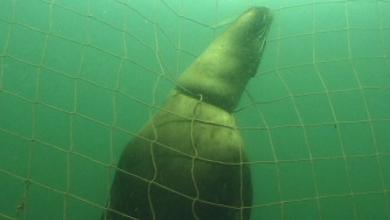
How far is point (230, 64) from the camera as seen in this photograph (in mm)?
3740

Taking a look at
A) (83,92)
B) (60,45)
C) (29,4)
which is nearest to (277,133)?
(83,92)

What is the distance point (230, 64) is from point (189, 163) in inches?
35.8

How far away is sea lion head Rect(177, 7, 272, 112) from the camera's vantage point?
11.7 feet

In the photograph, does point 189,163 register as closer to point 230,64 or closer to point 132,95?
point 230,64

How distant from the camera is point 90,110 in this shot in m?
17.5

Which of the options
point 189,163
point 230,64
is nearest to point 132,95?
Result: point 230,64

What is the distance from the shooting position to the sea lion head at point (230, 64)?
11.7ft

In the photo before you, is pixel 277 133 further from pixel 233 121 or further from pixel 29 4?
pixel 233 121

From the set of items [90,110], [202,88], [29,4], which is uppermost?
[202,88]

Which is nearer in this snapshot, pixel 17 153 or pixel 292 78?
pixel 17 153

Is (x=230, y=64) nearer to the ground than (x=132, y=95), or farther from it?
farther from it

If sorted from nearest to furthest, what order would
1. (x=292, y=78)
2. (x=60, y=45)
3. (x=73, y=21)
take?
1. (x=73, y=21)
2. (x=60, y=45)
3. (x=292, y=78)

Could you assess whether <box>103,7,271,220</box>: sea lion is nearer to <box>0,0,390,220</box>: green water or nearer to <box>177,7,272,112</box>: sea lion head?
<box>177,7,272,112</box>: sea lion head

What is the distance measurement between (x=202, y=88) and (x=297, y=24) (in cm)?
1305
